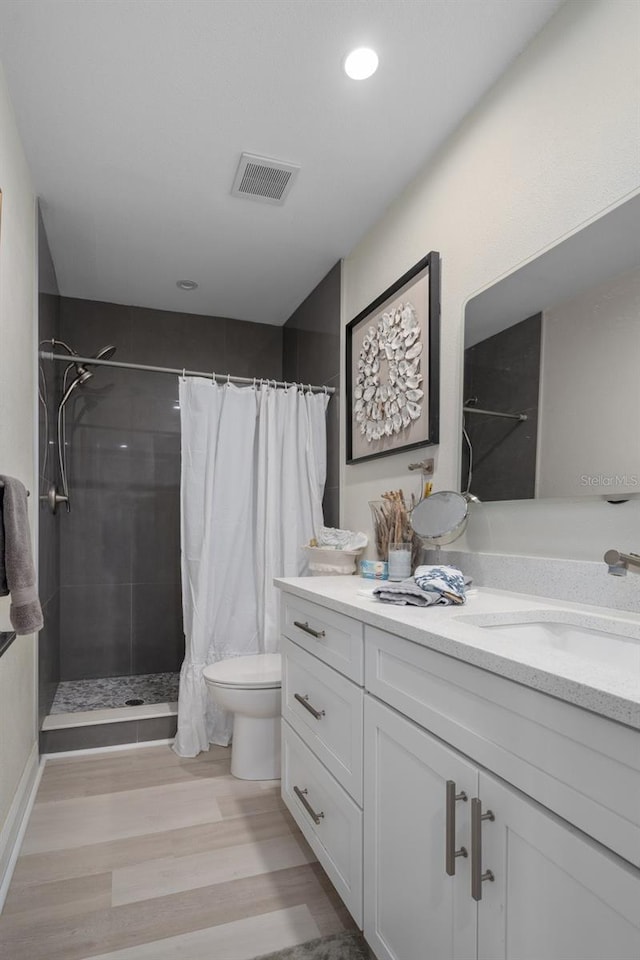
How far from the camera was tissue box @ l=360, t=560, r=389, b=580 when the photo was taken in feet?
7.04

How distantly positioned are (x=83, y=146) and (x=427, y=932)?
2.54 meters

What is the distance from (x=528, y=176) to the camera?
5.55 ft

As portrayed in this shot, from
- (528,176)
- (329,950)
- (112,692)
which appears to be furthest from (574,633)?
(112,692)

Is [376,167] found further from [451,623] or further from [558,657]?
[558,657]

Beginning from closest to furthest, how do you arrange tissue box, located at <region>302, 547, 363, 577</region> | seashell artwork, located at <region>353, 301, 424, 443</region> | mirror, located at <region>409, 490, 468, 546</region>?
mirror, located at <region>409, 490, 468, 546</region> < seashell artwork, located at <region>353, 301, 424, 443</region> < tissue box, located at <region>302, 547, 363, 577</region>

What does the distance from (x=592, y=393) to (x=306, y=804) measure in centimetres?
146

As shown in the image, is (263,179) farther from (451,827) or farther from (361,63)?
(451,827)

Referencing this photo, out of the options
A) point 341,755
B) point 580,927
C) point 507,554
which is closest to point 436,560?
point 507,554

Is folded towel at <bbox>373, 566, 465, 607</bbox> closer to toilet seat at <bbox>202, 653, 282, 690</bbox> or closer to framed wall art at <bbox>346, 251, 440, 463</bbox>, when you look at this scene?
framed wall art at <bbox>346, 251, 440, 463</bbox>

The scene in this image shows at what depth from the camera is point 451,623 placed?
120 centimetres

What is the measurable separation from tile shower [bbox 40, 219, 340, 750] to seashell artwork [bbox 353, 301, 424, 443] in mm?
686

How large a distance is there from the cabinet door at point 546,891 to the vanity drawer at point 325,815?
0.55m

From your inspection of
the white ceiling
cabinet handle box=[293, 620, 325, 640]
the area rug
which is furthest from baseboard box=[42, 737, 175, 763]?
the white ceiling

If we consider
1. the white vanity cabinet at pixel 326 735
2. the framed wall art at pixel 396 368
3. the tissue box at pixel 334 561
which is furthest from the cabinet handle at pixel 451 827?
the tissue box at pixel 334 561
